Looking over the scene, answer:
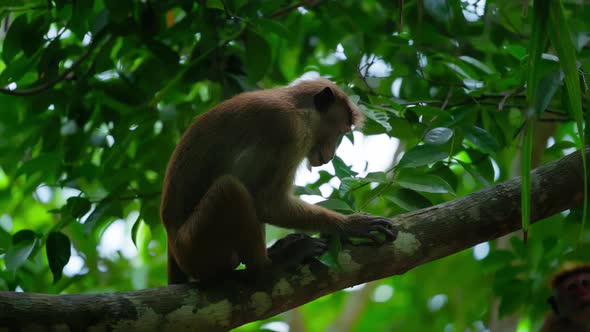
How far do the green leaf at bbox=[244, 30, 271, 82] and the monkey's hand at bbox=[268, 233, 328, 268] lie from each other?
186 cm

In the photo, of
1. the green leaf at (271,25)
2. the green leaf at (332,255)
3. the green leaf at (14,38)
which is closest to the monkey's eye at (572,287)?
the green leaf at (332,255)

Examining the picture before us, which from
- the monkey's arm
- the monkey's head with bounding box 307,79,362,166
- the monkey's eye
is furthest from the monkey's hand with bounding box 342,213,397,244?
the monkey's eye

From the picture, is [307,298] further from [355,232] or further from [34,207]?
[34,207]

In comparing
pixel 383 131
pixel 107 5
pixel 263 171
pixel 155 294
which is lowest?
pixel 155 294

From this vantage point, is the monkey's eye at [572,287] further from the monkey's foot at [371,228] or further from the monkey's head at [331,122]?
the monkey's foot at [371,228]

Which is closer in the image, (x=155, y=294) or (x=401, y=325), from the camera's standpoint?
(x=155, y=294)

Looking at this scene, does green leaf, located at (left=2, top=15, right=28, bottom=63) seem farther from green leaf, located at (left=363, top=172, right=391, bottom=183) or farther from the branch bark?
green leaf, located at (left=363, top=172, right=391, bottom=183)

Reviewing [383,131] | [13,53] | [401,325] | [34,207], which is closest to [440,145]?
[383,131]

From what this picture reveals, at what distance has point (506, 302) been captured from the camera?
609 centimetres

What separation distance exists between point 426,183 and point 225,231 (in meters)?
1.43

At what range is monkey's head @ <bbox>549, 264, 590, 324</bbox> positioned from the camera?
23.2 feet

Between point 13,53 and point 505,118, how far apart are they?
14.0 feet

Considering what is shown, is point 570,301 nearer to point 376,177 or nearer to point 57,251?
point 376,177

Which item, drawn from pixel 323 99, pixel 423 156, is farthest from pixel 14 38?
pixel 423 156
